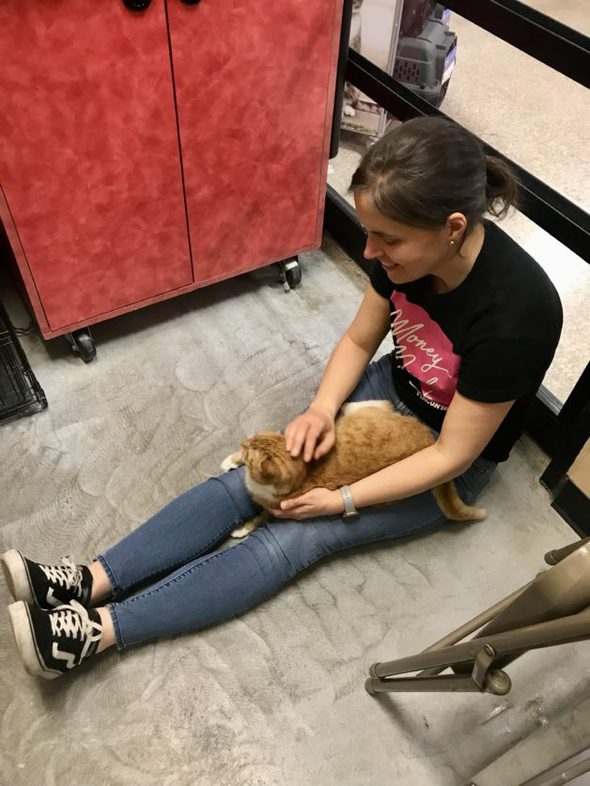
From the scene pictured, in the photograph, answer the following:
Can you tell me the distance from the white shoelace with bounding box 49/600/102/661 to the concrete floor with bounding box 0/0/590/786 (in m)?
0.10

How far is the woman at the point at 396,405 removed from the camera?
2.78 ft

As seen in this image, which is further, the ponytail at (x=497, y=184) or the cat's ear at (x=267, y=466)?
the cat's ear at (x=267, y=466)

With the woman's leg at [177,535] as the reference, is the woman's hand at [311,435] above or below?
above

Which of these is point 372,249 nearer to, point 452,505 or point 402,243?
point 402,243

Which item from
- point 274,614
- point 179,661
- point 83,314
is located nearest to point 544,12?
point 83,314

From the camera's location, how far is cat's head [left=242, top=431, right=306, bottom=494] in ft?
3.39

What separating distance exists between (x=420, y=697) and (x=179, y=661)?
0.42 m

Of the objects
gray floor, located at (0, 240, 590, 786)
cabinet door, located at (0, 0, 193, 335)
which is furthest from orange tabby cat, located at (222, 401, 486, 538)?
cabinet door, located at (0, 0, 193, 335)

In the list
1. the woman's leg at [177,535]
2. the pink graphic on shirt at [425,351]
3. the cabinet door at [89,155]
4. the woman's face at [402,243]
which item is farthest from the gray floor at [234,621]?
the woman's face at [402,243]

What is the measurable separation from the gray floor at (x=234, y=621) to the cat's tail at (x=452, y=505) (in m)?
0.06

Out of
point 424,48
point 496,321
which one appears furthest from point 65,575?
point 424,48

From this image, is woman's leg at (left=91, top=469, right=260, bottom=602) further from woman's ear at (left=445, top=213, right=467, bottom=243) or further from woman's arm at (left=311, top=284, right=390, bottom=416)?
woman's ear at (left=445, top=213, right=467, bottom=243)

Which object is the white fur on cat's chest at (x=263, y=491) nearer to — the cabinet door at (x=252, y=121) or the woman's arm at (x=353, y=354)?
the woman's arm at (x=353, y=354)

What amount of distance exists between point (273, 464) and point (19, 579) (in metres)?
0.44
